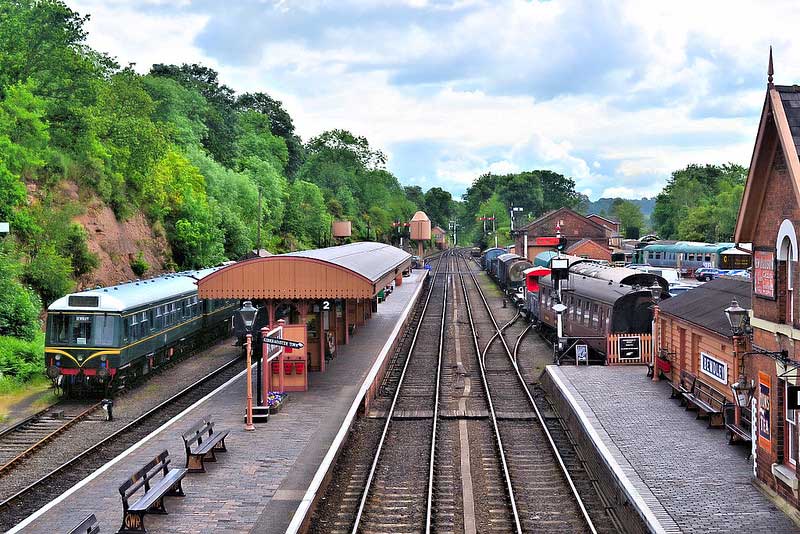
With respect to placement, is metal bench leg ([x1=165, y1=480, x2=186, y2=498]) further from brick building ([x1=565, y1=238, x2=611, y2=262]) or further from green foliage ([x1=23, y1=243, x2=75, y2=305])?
brick building ([x1=565, y1=238, x2=611, y2=262])

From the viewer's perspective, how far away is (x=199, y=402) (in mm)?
22797

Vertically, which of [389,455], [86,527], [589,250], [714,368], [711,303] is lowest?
[389,455]

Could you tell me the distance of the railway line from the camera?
14352 mm

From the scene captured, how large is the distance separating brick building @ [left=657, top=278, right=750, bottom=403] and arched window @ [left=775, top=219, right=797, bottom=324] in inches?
175

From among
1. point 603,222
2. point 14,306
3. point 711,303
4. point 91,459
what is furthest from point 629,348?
point 603,222

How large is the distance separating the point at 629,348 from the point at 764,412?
13.8 meters

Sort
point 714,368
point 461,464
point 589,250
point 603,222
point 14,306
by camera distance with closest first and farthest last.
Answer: point 461,464, point 714,368, point 14,306, point 589,250, point 603,222

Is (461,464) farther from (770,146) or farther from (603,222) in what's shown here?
(603,222)

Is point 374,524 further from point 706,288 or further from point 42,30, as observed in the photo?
point 42,30

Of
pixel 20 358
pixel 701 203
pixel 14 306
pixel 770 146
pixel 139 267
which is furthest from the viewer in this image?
pixel 701 203

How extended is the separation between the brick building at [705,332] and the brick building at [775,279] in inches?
129

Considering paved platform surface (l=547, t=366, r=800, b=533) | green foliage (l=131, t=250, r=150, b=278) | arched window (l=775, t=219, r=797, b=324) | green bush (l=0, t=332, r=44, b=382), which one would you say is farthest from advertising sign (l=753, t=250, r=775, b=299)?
green foliage (l=131, t=250, r=150, b=278)

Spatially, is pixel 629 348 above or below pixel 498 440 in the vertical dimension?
above

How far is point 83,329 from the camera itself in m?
23.2
